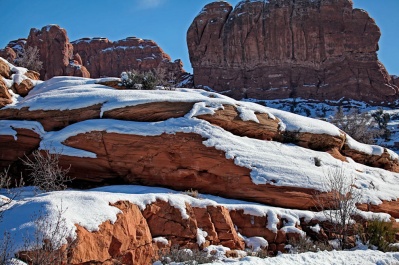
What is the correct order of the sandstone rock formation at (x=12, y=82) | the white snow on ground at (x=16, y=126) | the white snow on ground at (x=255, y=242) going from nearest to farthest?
the white snow on ground at (x=255, y=242) < the white snow on ground at (x=16, y=126) < the sandstone rock formation at (x=12, y=82)

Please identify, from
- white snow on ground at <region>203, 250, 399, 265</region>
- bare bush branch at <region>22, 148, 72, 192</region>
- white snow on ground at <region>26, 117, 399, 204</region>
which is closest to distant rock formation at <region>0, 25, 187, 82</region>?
white snow on ground at <region>26, 117, 399, 204</region>

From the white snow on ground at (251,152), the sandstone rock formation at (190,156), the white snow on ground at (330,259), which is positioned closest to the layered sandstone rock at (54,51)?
the sandstone rock formation at (190,156)

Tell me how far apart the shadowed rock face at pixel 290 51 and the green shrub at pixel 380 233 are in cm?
5020

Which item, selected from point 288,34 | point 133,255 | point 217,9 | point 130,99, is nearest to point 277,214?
point 133,255

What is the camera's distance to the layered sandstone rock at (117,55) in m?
78.0

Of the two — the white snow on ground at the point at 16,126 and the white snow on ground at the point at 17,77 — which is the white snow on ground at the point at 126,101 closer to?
the white snow on ground at the point at 16,126

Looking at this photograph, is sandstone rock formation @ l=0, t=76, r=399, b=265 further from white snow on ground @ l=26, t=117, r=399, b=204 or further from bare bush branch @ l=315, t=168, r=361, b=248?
bare bush branch @ l=315, t=168, r=361, b=248

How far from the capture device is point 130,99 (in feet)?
47.2

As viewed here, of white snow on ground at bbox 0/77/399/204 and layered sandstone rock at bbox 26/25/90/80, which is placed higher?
layered sandstone rock at bbox 26/25/90/80

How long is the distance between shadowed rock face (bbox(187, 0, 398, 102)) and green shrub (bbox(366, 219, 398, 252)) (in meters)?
50.2

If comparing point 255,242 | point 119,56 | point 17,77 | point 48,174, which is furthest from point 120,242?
point 119,56

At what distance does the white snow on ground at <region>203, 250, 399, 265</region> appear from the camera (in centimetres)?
758

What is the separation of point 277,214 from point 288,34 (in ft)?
192

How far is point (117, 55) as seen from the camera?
8025 cm
